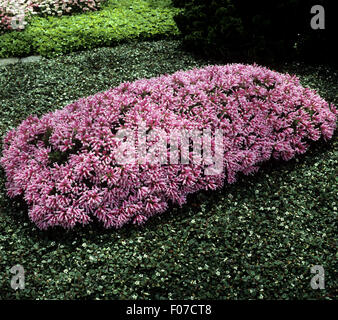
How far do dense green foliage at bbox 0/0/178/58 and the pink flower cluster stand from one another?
0.23 m

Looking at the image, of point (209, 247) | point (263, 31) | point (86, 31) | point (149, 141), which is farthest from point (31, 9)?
point (209, 247)

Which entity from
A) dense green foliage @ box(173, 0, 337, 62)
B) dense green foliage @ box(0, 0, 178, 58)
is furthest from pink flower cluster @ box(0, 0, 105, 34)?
dense green foliage @ box(173, 0, 337, 62)

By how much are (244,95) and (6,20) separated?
678 centimetres

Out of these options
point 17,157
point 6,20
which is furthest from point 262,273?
point 6,20

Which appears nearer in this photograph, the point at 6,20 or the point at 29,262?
the point at 29,262

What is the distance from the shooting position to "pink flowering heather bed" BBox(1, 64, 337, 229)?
355 cm

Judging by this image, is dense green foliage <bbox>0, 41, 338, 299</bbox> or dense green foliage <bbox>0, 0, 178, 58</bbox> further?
dense green foliage <bbox>0, 0, 178, 58</bbox>

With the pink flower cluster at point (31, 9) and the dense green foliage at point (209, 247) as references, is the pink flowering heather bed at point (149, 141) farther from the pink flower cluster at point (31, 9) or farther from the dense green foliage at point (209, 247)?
the pink flower cluster at point (31, 9)

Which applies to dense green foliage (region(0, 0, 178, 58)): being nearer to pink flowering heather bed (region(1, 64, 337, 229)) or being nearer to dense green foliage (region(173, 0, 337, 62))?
dense green foliage (region(173, 0, 337, 62))

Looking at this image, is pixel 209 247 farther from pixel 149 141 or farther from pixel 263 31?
pixel 263 31

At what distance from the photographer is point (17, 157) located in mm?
3963

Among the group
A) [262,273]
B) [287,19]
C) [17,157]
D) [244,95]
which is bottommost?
[262,273]

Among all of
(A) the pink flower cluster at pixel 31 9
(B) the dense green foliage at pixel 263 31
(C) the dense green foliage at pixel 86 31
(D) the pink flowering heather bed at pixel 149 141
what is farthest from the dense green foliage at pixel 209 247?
(A) the pink flower cluster at pixel 31 9

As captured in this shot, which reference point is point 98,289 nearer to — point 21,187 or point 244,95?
point 21,187
